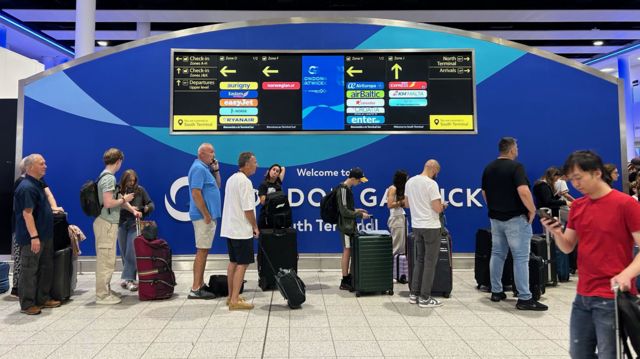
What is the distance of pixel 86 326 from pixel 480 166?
17.1 ft

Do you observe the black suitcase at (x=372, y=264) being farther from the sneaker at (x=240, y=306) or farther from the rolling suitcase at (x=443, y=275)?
the sneaker at (x=240, y=306)

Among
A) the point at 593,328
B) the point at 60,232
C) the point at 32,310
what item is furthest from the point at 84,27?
the point at 593,328

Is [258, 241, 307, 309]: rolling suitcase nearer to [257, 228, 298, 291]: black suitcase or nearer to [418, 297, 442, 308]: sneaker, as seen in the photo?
A: [257, 228, 298, 291]: black suitcase

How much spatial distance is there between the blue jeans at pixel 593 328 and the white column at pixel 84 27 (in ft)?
31.2

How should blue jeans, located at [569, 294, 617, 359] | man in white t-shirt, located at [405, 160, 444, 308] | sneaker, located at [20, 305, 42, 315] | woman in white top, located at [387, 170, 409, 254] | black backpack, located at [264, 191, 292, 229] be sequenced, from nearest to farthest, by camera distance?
blue jeans, located at [569, 294, 617, 359]
sneaker, located at [20, 305, 42, 315]
man in white t-shirt, located at [405, 160, 444, 308]
black backpack, located at [264, 191, 292, 229]
woman in white top, located at [387, 170, 409, 254]

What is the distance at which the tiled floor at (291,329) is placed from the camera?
296cm

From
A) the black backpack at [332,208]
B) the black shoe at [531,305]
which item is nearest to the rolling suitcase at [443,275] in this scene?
the black shoe at [531,305]

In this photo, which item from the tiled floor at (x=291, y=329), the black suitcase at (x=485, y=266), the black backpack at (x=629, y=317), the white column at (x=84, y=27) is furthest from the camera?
the white column at (x=84, y=27)

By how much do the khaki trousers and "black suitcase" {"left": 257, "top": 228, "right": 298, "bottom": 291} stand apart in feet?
5.13

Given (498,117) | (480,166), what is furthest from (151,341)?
(498,117)

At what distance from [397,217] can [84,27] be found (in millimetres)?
7563

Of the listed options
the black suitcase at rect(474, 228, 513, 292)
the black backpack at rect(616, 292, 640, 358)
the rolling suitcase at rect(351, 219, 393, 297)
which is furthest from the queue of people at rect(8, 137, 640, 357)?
the black backpack at rect(616, 292, 640, 358)

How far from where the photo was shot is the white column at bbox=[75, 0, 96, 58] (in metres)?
8.36

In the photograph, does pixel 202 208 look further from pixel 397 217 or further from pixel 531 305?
pixel 531 305
